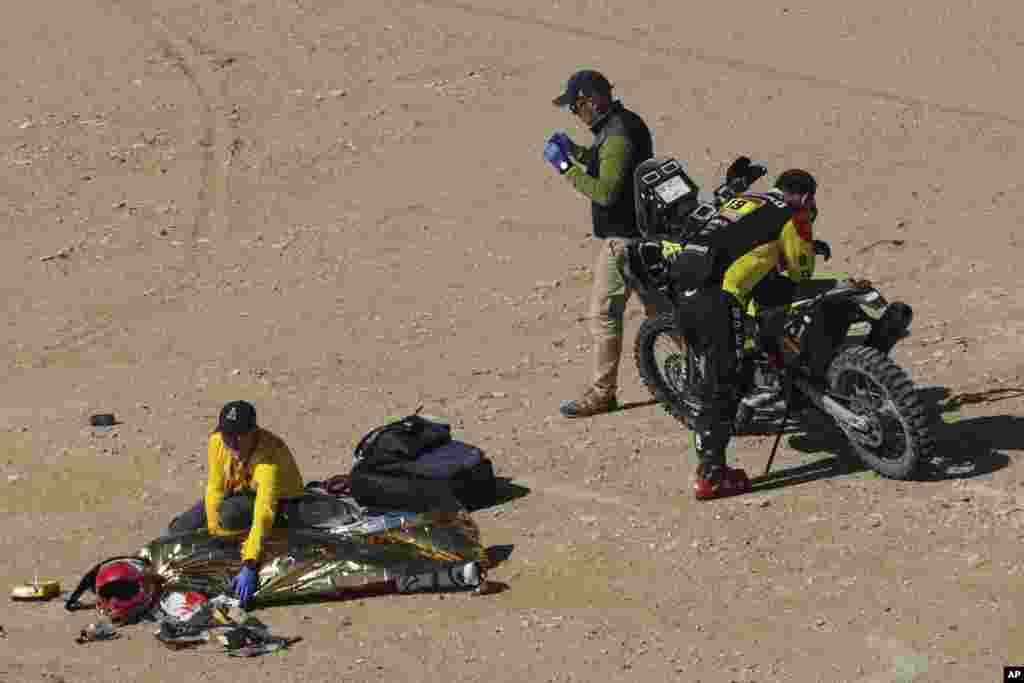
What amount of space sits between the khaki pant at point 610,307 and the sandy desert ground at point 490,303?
384mm

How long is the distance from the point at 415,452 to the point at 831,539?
9.00ft

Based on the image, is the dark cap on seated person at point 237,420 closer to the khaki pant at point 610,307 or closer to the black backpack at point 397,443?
the black backpack at point 397,443

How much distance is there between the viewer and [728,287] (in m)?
12.5

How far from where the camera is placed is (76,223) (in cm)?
1959

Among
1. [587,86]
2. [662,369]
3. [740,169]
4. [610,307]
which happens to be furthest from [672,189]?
[662,369]

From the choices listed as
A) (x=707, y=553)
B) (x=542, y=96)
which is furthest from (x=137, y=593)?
(x=542, y=96)

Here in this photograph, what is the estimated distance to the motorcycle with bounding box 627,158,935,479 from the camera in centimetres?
1209

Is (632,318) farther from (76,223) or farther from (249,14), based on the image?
(249,14)

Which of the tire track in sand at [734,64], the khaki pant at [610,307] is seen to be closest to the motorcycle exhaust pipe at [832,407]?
the khaki pant at [610,307]

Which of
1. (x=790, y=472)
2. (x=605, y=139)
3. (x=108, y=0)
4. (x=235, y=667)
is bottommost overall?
(x=235, y=667)

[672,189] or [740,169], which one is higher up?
[740,169]

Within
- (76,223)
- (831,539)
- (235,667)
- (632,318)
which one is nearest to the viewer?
(235,667)

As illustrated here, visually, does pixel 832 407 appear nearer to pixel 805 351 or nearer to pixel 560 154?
pixel 805 351

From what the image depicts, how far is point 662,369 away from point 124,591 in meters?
4.13
